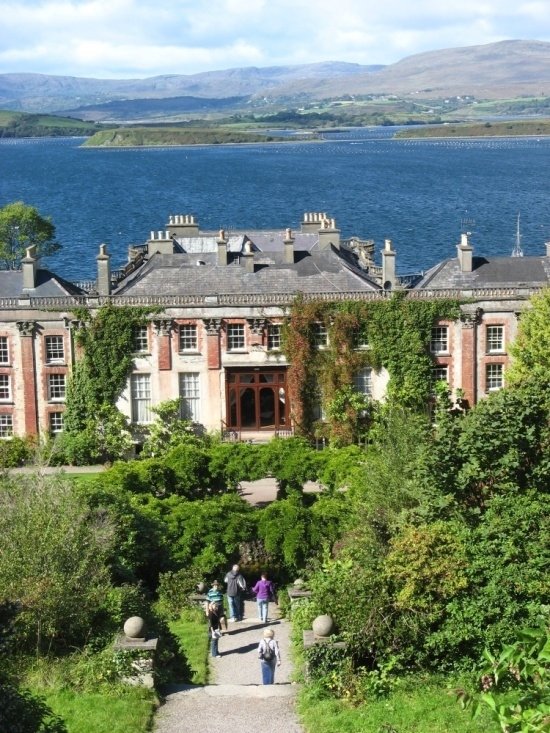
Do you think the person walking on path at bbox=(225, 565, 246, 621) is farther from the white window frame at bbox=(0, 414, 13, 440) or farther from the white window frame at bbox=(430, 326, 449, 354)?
the white window frame at bbox=(0, 414, 13, 440)

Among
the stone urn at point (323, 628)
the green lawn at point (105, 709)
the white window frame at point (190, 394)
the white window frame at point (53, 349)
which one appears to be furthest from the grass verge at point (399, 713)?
the white window frame at point (53, 349)

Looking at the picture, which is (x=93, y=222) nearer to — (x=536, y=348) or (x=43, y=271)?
(x=43, y=271)

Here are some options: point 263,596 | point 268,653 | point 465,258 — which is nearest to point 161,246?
point 465,258

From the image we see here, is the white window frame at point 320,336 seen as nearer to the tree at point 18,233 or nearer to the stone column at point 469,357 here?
the stone column at point 469,357

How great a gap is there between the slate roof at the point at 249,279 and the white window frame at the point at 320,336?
1.85 m

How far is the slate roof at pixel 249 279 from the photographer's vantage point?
175 ft

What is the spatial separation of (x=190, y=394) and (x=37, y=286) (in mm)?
8540

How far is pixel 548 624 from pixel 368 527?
9.02 metres

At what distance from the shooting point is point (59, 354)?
5241 cm

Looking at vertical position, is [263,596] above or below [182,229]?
below

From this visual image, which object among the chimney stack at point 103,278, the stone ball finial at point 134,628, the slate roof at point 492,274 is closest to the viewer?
the stone ball finial at point 134,628

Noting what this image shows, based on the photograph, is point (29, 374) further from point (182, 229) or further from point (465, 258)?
point (465, 258)

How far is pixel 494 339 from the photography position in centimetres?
5228

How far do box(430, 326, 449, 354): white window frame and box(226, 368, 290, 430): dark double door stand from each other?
6635 mm
